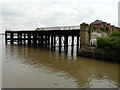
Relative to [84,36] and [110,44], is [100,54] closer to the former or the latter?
[110,44]

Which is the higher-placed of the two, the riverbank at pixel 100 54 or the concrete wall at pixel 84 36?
the concrete wall at pixel 84 36

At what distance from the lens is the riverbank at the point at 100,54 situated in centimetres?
1573

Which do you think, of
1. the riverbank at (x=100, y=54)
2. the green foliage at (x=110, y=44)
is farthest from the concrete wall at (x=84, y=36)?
the green foliage at (x=110, y=44)

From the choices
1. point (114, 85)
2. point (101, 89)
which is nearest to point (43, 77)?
point (101, 89)

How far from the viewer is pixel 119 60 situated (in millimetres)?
15414

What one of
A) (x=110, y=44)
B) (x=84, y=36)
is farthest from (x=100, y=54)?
(x=84, y=36)

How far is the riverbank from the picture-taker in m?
15.7

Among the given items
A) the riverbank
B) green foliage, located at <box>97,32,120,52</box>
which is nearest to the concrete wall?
the riverbank

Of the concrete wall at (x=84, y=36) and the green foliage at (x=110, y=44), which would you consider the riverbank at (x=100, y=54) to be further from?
the concrete wall at (x=84, y=36)

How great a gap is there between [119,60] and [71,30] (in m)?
9.62

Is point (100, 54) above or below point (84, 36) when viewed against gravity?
below

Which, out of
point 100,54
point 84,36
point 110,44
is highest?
point 84,36

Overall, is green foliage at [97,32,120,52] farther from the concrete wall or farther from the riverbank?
the concrete wall

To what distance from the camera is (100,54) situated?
1698 cm
